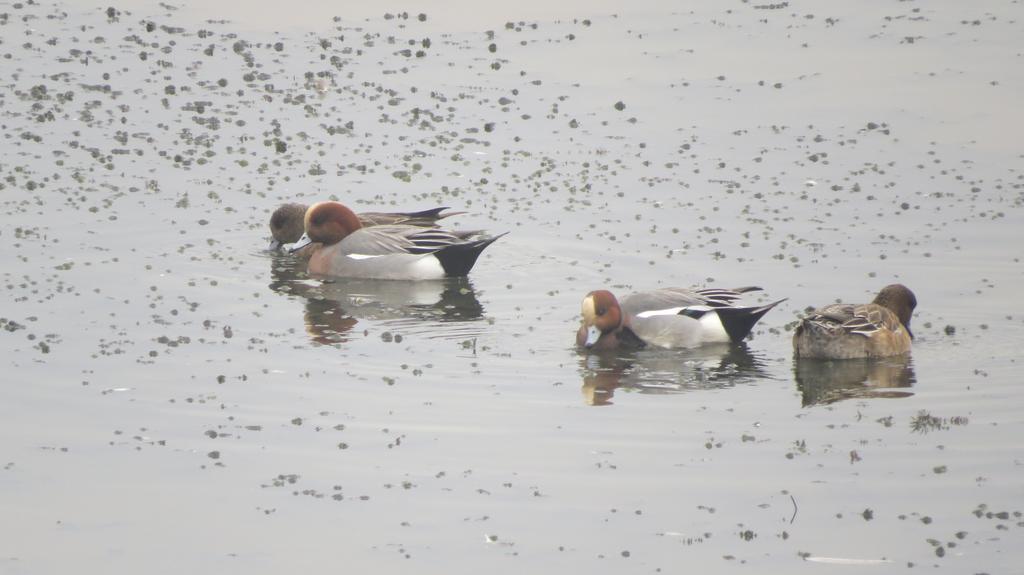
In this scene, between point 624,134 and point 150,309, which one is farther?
point 624,134

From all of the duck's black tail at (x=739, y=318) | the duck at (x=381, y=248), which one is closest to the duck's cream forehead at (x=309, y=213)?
the duck at (x=381, y=248)

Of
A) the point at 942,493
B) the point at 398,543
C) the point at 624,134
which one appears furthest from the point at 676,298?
the point at 624,134

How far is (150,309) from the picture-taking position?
Result: 14531 mm

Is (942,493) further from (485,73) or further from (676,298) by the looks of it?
(485,73)

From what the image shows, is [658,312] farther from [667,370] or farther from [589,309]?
[667,370]

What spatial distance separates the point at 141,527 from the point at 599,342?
5551 millimetres

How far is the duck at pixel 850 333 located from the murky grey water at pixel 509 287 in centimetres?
19

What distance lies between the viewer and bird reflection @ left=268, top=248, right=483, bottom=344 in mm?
14719

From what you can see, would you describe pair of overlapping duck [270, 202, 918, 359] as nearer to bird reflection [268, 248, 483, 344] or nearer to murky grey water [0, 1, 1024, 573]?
murky grey water [0, 1, 1024, 573]

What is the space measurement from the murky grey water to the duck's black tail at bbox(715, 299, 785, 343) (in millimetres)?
172

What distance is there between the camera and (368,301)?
16062mm

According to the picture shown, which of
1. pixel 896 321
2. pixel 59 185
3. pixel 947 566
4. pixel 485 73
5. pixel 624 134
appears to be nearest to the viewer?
pixel 947 566

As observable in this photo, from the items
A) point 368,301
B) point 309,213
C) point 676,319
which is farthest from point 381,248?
point 676,319

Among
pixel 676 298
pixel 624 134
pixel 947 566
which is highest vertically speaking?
pixel 624 134
